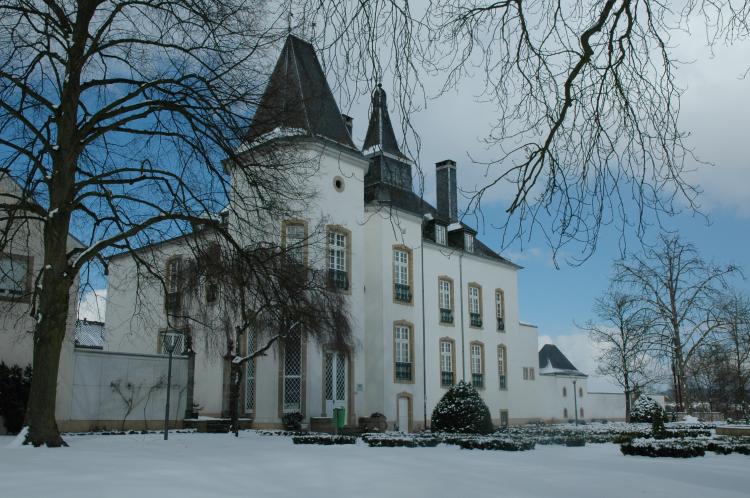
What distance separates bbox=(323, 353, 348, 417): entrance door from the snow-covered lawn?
12909mm

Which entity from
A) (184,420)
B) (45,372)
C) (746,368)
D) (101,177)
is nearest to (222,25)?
(101,177)

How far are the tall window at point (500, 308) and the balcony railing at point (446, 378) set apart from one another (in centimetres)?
568

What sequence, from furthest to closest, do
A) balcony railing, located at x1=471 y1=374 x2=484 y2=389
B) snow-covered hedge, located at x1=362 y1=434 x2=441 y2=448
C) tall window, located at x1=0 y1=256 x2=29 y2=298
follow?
balcony railing, located at x1=471 y1=374 x2=484 y2=389 < tall window, located at x1=0 y1=256 x2=29 y2=298 < snow-covered hedge, located at x1=362 y1=434 x2=441 y2=448

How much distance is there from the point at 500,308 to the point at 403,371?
10.2 m

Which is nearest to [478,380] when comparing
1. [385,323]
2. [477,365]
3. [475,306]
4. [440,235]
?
[477,365]

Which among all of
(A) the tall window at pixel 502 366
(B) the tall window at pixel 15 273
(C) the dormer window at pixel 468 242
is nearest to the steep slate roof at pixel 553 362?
(A) the tall window at pixel 502 366

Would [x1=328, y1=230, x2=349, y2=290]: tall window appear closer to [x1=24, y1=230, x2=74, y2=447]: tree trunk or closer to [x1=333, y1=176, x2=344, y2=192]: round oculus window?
[x1=333, y1=176, x2=344, y2=192]: round oculus window

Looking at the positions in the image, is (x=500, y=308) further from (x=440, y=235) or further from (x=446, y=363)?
(x=446, y=363)

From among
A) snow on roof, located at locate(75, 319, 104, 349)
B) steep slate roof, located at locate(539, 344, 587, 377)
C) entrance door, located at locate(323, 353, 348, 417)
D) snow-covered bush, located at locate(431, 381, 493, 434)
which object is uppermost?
snow on roof, located at locate(75, 319, 104, 349)

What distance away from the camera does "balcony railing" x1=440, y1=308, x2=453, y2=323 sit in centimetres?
3491

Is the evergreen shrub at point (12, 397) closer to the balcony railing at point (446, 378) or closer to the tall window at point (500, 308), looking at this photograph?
the balcony railing at point (446, 378)

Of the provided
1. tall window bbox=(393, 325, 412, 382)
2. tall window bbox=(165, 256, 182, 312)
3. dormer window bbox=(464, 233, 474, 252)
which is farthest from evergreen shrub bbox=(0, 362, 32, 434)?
dormer window bbox=(464, 233, 474, 252)

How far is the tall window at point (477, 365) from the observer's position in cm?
3662

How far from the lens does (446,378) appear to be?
34.4 meters
